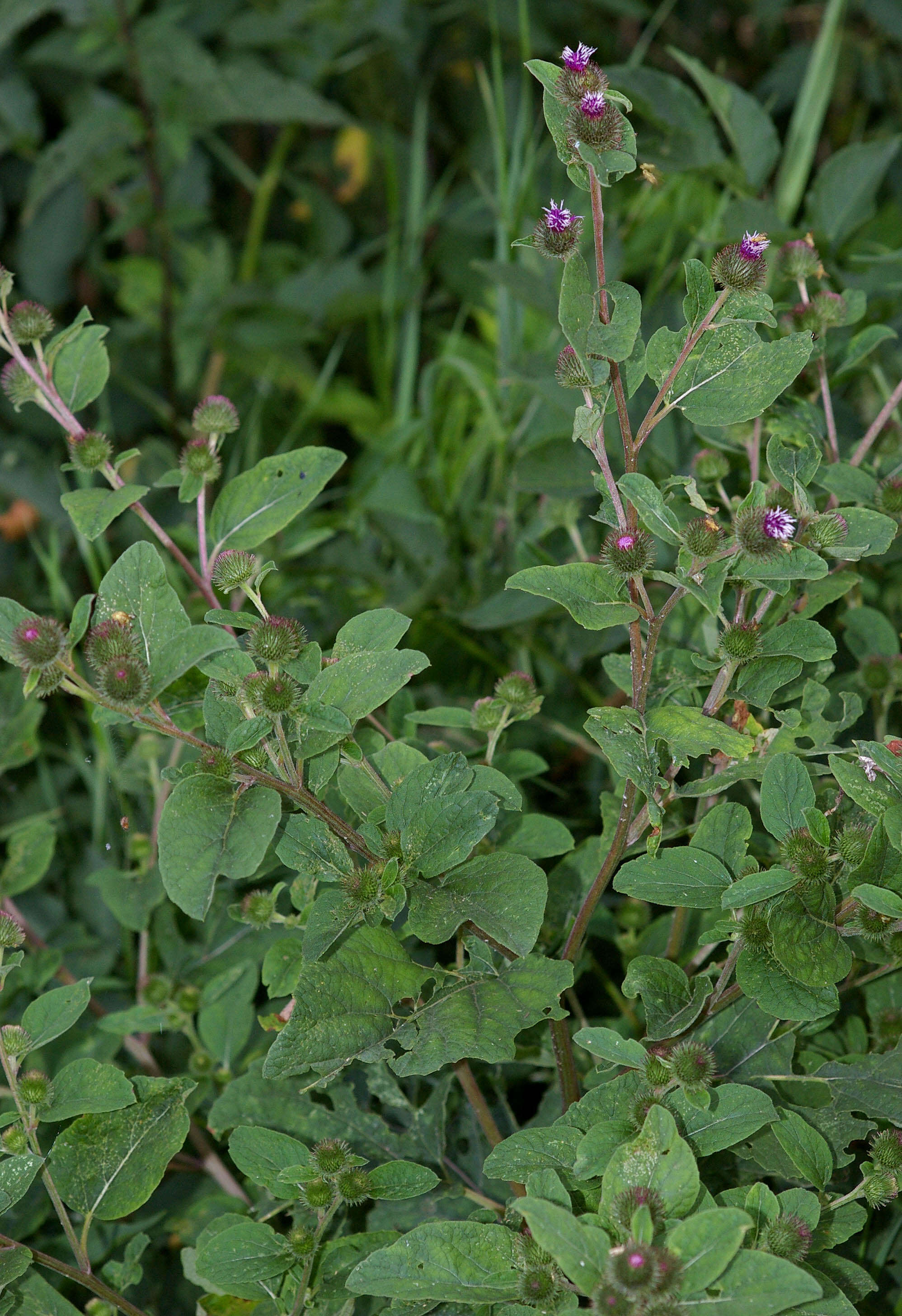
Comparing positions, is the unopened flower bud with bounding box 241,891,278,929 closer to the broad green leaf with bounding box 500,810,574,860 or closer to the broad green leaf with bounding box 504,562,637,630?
the broad green leaf with bounding box 500,810,574,860

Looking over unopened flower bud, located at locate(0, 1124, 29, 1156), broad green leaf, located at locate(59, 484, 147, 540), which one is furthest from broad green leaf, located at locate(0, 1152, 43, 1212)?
broad green leaf, located at locate(59, 484, 147, 540)

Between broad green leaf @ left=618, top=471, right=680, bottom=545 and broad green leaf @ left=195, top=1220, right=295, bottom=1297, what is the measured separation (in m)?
0.60

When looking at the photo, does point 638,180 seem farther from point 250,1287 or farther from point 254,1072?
point 250,1287

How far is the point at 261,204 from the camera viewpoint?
8.79ft

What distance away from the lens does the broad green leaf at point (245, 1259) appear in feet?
3.06

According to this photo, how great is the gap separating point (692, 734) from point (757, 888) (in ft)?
0.39

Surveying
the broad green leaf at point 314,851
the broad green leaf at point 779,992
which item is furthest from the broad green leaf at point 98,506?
the broad green leaf at point 779,992

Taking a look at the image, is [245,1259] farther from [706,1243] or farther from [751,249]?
[751,249]

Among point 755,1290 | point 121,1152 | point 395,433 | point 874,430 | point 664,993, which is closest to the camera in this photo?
point 755,1290

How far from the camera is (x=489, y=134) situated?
262 centimetres

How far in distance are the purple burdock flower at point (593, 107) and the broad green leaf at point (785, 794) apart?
0.46 meters

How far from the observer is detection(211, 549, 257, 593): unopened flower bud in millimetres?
953

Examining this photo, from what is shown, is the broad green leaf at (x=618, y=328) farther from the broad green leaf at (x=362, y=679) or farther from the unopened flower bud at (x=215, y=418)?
the unopened flower bud at (x=215, y=418)

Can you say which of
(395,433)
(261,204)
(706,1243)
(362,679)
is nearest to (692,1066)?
(706,1243)
